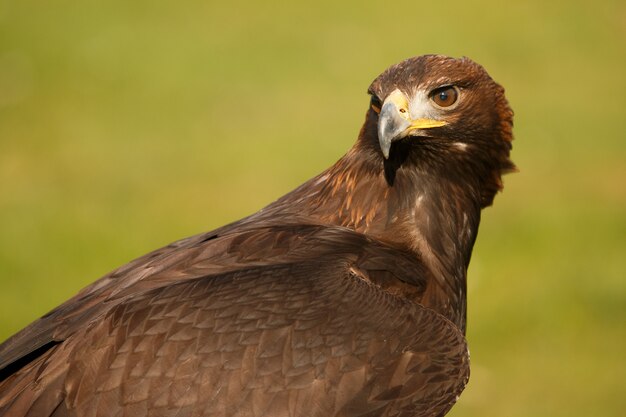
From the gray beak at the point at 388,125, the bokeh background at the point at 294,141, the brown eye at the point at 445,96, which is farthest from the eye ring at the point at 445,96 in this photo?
the bokeh background at the point at 294,141

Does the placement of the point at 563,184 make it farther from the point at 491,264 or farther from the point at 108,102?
the point at 108,102

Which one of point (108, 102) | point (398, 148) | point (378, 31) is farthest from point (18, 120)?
point (398, 148)

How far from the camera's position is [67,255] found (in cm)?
1042

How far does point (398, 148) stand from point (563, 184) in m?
7.10

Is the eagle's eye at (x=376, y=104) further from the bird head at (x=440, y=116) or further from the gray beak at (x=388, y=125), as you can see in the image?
the gray beak at (x=388, y=125)

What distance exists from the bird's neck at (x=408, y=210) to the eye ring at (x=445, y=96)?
318mm

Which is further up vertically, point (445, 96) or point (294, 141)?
point (294, 141)

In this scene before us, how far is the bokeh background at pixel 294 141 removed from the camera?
9227 mm

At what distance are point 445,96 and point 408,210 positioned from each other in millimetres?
510

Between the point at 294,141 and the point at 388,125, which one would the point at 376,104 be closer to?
the point at 388,125

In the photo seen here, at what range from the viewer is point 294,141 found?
12828 mm

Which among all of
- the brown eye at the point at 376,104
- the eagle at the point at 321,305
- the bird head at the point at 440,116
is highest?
the brown eye at the point at 376,104

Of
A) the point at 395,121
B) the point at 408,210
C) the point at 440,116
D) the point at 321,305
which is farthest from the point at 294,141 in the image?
the point at 321,305

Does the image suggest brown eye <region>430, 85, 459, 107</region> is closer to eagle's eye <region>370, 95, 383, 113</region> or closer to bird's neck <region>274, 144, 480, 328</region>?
eagle's eye <region>370, 95, 383, 113</region>
